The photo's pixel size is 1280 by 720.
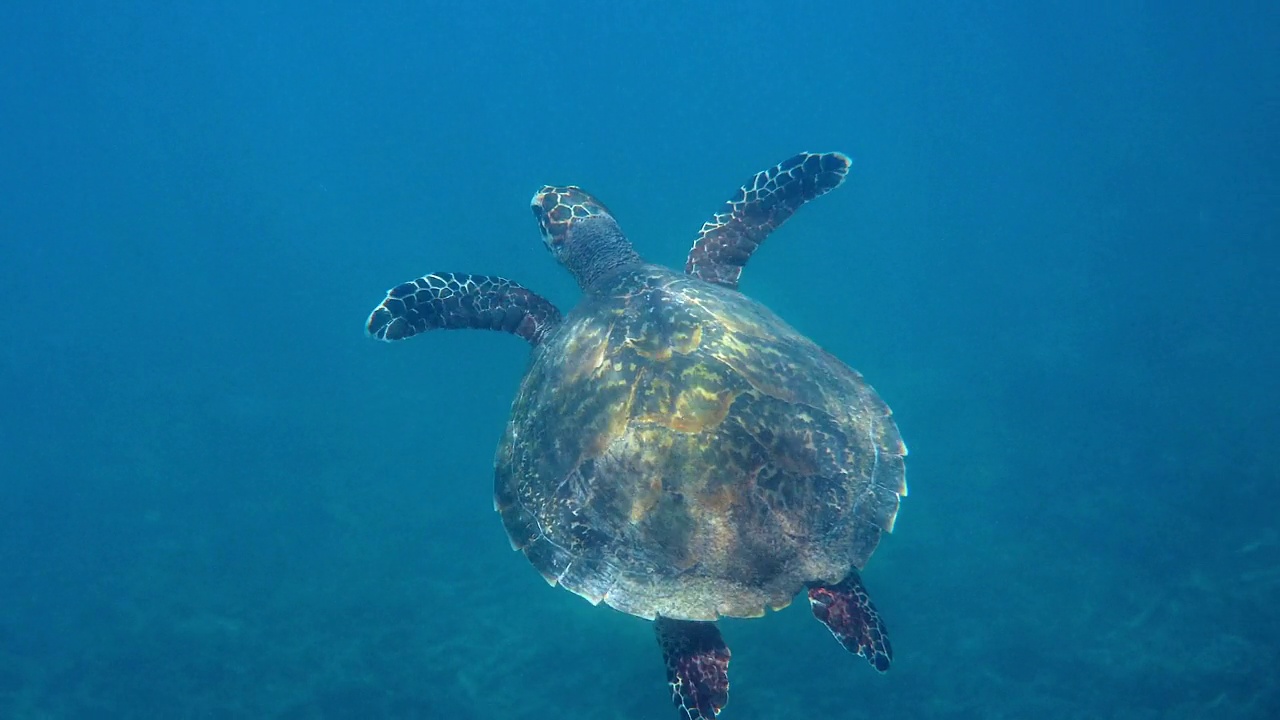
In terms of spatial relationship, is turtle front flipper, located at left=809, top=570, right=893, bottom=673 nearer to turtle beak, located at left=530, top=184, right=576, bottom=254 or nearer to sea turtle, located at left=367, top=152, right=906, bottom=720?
sea turtle, located at left=367, top=152, right=906, bottom=720

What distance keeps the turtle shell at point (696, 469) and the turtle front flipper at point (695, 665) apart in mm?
539

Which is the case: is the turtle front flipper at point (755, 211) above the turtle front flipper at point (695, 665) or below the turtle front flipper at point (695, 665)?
above

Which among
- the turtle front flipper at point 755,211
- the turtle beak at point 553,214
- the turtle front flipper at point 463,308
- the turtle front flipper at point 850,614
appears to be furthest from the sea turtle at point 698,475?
the turtle beak at point 553,214

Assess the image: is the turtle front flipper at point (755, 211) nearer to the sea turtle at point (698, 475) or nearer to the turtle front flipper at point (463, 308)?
the turtle front flipper at point (463, 308)

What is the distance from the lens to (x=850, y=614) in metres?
5.24

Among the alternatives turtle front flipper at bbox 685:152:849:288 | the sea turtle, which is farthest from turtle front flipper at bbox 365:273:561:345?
turtle front flipper at bbox 685:152:849:288

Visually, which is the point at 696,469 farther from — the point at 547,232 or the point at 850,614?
the point at 547,232

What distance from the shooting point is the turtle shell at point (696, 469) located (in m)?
5.03

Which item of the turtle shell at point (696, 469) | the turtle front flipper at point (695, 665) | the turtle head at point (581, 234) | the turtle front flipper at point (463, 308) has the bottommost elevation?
the turtle front flipper at point (695, 665)

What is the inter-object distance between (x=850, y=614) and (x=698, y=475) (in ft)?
5.50

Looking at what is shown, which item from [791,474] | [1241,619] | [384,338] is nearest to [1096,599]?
[1241,619]

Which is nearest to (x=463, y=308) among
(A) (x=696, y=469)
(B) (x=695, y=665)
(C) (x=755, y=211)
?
(C) (x=755, y=211)

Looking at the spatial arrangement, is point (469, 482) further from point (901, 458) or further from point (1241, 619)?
point (1241, 619)

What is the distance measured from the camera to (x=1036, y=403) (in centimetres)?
1561
